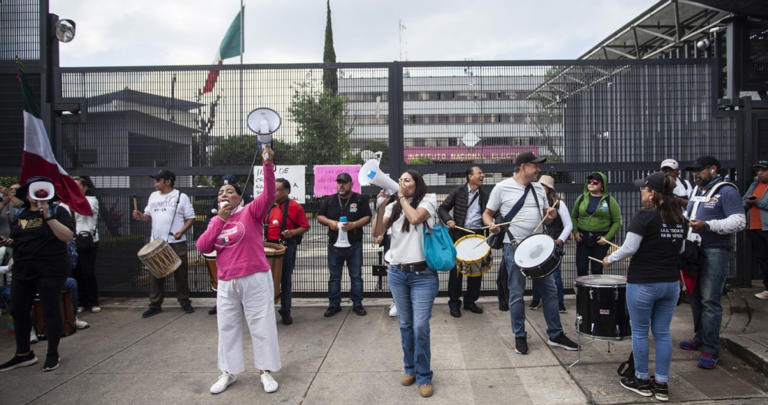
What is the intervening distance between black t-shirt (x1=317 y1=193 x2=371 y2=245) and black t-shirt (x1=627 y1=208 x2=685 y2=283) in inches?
141

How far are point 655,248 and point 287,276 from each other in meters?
4.46

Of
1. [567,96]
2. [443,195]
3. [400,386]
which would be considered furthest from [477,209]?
[400,386]

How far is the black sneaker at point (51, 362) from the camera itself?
4891 millimetres

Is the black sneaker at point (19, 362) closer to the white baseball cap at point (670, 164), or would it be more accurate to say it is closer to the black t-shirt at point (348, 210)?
the black t-shirt at point (348, 210)

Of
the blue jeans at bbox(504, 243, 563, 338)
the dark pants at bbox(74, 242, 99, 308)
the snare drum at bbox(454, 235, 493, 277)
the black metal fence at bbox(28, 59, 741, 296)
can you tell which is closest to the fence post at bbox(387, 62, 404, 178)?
the black metal fence at bbox(28, 59, 741, 296)

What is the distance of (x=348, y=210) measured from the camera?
655 centimetres

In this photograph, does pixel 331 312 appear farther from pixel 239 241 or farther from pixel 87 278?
pixel 87 278

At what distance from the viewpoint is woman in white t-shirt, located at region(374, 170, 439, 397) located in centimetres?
410

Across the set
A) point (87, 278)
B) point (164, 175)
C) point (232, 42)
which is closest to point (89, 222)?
point (87, 278)

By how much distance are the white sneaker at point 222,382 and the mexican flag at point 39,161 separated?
328cm

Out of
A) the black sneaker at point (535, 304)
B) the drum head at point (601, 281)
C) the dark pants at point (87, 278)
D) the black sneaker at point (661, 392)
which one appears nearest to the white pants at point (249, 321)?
the drum head at point (601, 281)

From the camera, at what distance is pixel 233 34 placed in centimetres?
1445

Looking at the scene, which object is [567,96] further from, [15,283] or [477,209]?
[15,283]

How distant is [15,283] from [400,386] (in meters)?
4.19
